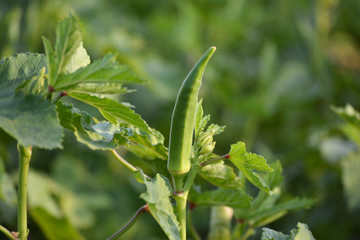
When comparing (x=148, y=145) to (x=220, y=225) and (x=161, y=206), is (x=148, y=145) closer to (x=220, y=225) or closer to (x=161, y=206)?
(x=161, y=206)

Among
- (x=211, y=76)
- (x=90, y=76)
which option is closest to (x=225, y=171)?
(x=90, y=76)

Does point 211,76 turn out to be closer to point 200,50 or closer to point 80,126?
point 200,50

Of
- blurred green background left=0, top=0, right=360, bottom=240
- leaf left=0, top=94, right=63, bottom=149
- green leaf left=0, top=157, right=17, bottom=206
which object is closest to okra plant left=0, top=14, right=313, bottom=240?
leaf left=0, top=94, right=63, bottom=149

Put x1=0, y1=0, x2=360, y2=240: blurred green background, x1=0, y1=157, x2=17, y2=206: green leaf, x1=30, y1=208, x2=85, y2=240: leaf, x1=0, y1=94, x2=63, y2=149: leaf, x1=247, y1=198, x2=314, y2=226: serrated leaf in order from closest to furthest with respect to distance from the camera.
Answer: x1=0, y1=94, x2=63, y2=149: leaf → x1=247, y1=198, x2=314, y2=226: serrated leaf → x1=0, y1=157, x2=17, y2=206: green leaf → x1=30, y1=208, x2=85, y2=240: leaf → x1=0, y1=0, x2=360, y2=240: blurred green background

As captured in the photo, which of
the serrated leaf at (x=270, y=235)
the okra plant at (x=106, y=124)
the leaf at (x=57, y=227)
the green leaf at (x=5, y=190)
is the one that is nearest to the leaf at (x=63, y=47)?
the okra plant at (x=106, y=124)

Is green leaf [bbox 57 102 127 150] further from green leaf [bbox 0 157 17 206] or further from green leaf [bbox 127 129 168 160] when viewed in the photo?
green leaf [bbox 0 157 17 206]

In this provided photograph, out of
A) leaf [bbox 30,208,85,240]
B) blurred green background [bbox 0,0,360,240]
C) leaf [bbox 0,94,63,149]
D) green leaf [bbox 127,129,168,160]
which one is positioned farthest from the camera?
blurred green background [bbox 0,0,360,240]

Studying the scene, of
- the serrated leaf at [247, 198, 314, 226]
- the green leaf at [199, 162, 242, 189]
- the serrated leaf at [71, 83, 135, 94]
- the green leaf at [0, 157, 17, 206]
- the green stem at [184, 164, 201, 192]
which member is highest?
the serrated leaf at [71, 83, 135, 94]

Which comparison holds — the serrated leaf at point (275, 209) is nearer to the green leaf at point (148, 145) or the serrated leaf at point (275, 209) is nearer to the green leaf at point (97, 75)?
the green leaf at point (148, 145)
